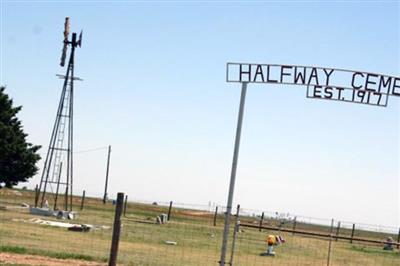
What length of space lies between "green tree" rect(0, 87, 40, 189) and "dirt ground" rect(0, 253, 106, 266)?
36075mm

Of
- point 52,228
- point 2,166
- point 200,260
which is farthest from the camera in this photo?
point 2,166

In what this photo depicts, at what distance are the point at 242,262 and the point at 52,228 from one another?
10052 mm

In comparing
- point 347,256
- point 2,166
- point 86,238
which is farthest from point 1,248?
point 2,166

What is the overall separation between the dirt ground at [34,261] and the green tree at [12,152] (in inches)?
1420

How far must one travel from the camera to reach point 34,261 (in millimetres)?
16266

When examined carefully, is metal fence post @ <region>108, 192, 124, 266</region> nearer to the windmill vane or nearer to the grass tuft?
the grass tuft

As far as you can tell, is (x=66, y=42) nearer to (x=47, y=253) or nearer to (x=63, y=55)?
(x=63, y=55)

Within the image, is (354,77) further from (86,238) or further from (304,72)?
(86,238)

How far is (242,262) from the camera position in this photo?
22016 mm

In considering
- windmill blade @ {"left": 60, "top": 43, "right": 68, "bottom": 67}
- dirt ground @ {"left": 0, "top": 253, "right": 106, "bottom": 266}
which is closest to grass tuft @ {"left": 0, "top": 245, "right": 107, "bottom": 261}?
dirt ground @ {"left": 0, "top": 253, "right": 106, "bottom": 266}

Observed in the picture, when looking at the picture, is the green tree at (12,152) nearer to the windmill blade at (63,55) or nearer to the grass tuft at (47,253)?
the windmill blade at (63,55)

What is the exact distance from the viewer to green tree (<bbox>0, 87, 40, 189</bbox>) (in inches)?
2058

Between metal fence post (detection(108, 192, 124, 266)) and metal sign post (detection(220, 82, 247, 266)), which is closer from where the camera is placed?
metal sign post (detection(220, 82, 247, 266))

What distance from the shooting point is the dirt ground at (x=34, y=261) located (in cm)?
1581
